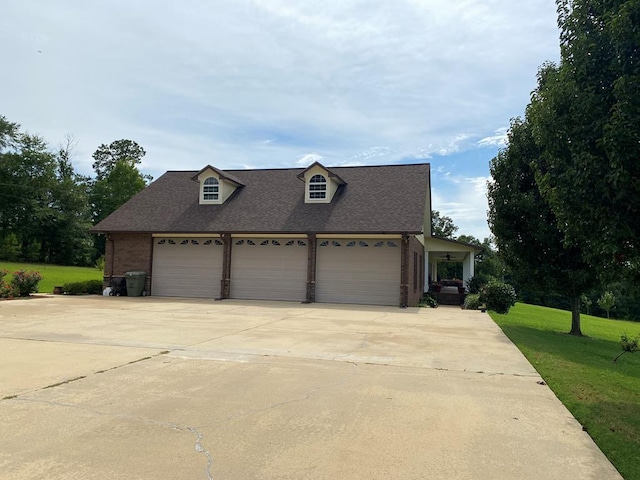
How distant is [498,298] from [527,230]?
19.7 ft

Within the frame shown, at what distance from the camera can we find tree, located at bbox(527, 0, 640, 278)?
518 centimetres

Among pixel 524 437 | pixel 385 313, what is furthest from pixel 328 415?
pixel 385 313

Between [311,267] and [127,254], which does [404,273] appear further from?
[127,254]

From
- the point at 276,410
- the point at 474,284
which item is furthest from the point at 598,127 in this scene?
the point at 474,284

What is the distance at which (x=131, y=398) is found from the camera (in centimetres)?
550

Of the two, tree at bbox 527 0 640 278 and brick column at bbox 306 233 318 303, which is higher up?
tree at bbox 527 0 640 278

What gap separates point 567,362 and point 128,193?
57721mm

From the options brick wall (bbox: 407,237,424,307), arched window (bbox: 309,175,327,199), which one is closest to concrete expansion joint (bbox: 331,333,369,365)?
brick wall (bbox: 407,237,424,307)

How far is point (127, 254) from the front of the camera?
22.3 metres

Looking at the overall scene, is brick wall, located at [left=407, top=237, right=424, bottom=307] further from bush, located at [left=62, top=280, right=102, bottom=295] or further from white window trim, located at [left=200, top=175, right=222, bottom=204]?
bush, located at [left=62, top=280, right=102, bottom=295]

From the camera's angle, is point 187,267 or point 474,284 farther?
point 474,284

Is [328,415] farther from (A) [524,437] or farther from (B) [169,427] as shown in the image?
(A) [524,437]

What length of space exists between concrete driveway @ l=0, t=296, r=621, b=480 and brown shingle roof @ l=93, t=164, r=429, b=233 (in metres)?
9.73

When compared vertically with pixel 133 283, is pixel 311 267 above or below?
above
